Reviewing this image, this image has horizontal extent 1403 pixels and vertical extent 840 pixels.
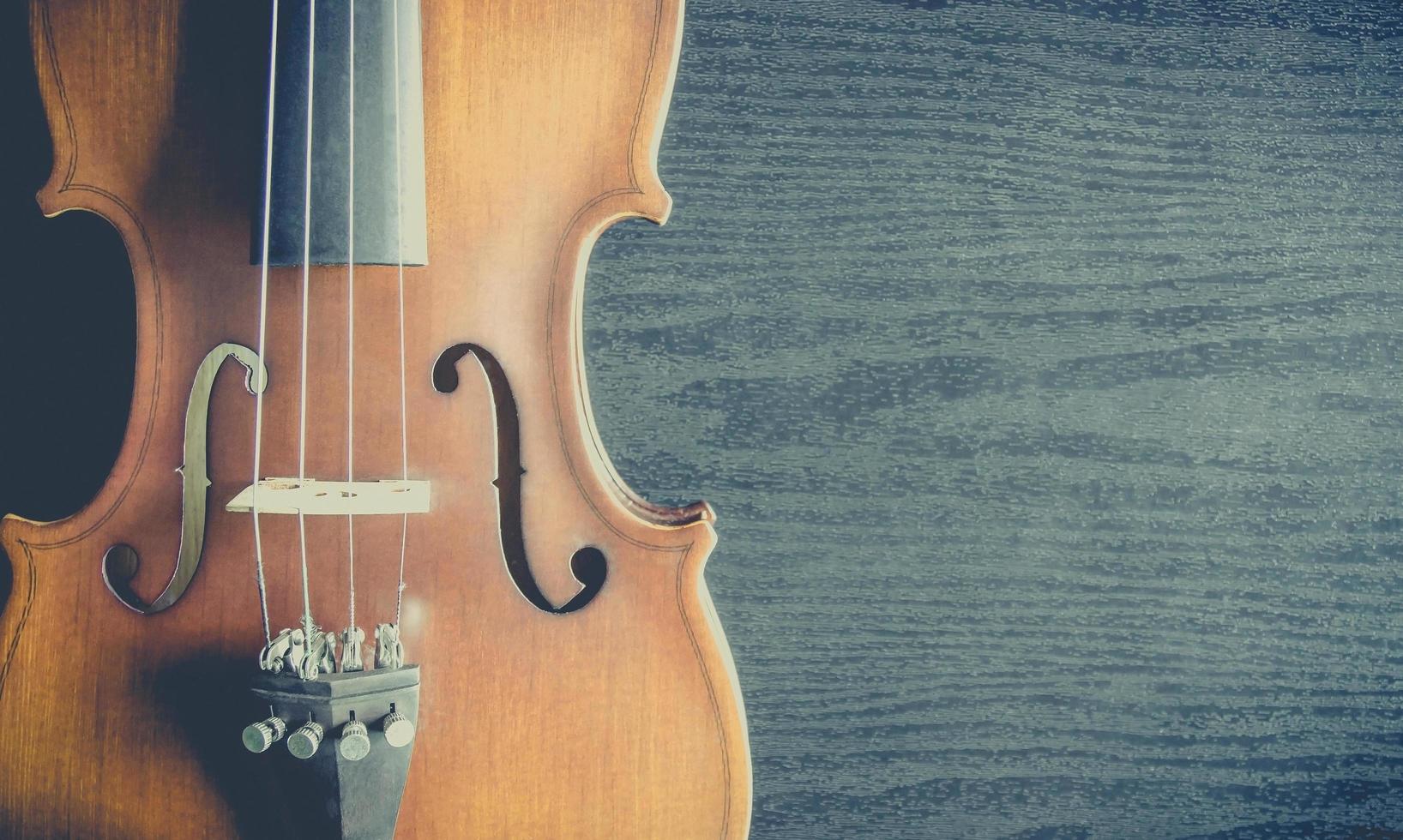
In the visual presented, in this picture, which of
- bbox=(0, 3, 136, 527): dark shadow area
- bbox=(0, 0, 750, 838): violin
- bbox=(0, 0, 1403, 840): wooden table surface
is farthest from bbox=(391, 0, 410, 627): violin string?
bbox=(0, 3, 136, 527): dark shadow area

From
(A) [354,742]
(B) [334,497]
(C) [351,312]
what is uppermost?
(C) [351,312]

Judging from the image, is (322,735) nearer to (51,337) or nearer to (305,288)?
(305,288)

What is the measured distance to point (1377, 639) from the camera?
1.02 meters

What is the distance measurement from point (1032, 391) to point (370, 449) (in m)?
0.67

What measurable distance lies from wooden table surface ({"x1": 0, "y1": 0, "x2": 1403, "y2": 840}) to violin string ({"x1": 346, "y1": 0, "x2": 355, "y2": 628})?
0.29 metres

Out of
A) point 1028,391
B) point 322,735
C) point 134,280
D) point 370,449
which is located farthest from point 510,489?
point 1028,391

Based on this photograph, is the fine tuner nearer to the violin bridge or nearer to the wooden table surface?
the violin bridge

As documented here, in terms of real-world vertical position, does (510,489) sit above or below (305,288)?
below

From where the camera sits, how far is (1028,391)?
3.21ft

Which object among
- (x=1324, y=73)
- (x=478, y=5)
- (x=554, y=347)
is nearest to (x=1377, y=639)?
(x=1324, y=73)

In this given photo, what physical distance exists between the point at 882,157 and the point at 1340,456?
23.8 inches

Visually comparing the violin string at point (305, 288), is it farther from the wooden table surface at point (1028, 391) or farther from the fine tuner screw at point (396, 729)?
the wooden table surface at point (1028, 391)

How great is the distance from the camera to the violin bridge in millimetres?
671

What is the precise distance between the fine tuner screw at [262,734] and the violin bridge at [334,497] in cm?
15
